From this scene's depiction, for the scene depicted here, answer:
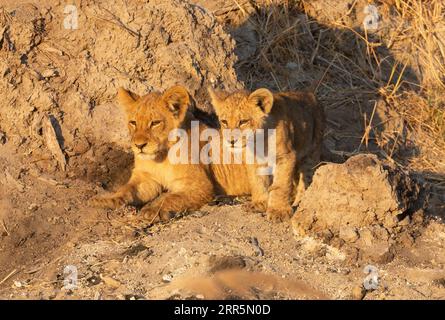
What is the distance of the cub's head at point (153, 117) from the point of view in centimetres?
777

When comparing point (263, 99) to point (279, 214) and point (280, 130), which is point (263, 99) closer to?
point (280, 130)

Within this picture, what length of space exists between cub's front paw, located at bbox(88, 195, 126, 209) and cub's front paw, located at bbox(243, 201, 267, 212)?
118 centimetres

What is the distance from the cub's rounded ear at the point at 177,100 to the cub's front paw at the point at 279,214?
1.32 m

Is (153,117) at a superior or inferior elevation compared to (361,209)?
superior

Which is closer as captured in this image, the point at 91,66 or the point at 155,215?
the point at 155,215

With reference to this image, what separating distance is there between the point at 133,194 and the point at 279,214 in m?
1.52

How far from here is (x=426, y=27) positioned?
38.2 feet

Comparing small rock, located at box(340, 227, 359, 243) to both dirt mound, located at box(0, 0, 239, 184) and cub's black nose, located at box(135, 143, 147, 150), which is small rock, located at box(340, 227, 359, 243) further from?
dirt mound, located at box(0, 0, 239, 184)

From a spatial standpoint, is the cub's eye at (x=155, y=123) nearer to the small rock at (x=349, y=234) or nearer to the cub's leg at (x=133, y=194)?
the cub's leg at (x=133, y=194)

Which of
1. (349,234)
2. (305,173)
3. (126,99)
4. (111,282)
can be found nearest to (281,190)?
(305,173)

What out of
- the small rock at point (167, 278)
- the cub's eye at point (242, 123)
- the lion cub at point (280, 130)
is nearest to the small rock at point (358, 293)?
the small rock at point (167, 278)

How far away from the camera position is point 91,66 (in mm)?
8406

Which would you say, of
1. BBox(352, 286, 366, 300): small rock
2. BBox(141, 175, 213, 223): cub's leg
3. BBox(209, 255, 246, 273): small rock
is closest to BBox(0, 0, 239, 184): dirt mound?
BBox(141, 175, 213, 223): cub's leg

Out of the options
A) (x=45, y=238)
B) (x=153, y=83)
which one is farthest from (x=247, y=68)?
(x=45, y=238)
